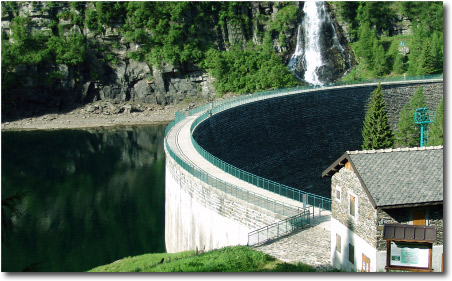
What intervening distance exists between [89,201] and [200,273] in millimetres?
29847

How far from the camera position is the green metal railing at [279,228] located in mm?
28172

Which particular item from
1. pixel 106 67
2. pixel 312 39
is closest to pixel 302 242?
pixel 312 39

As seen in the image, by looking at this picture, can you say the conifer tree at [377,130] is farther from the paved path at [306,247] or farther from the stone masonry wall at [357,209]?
the stone masonry wall at [357,209]

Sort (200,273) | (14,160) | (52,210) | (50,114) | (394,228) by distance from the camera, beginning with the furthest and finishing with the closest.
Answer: (50,114)
(14,160)
(52,210)
(200,273)
(394,228)

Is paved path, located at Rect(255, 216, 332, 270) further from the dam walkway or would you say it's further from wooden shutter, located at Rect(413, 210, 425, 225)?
wooden shutter, located at Rect(413, 210, 425, 225)

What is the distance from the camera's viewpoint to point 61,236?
43500 millimetres

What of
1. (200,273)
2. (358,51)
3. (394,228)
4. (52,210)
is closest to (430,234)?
(394,228)

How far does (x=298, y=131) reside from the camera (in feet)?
196

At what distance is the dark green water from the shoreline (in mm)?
3276

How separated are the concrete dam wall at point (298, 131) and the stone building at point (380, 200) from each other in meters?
25.4

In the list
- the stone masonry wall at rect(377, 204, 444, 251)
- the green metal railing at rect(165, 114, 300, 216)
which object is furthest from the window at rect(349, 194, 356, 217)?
the green metal railing at rect(165, 114, 300, 216)

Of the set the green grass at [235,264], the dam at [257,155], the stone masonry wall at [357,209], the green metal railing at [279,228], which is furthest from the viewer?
the dam at [257,155]

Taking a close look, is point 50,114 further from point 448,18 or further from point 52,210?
point 448,18

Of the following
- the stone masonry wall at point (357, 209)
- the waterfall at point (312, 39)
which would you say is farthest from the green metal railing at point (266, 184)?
the waterfall at point (312, 39)
